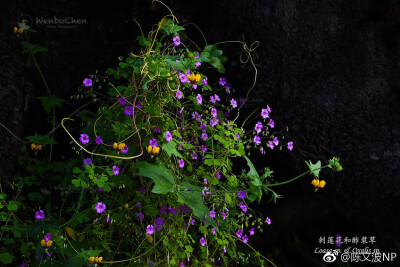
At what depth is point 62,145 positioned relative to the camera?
→ 124 inches

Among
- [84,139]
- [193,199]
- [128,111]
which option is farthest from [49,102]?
[193,199]

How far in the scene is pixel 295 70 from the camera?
297 centimetres

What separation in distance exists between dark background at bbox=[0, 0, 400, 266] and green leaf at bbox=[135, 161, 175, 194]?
1.02m

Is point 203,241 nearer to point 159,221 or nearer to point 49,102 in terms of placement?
point 159,221

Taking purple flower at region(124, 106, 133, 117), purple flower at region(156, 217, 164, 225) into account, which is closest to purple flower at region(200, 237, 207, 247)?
purple flower at region(156, 217, 164, 225)

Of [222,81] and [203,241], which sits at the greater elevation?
[222,81]

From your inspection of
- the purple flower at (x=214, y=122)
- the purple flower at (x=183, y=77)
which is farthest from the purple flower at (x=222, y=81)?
the purple flower at (x=183, y=77)

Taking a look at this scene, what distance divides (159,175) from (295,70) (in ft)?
4.28

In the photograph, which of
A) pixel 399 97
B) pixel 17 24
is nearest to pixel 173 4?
pixel 17 24

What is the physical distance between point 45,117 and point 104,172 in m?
1.02

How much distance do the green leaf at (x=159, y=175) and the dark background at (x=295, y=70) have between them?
102 cm

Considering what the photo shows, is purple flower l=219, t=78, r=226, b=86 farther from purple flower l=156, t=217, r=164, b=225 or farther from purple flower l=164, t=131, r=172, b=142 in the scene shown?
purple flower l=156, t=217, r=164, b=225

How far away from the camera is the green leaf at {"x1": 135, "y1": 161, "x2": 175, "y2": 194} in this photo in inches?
81.9

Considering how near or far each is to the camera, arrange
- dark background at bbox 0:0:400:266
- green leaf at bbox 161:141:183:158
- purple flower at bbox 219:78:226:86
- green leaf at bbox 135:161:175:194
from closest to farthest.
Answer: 1. green leaf at bbox 135:161:175:194
2. green leaf at bbox 161:141:183:158
3. purple flower at bbox 219:78:226:86
4. dark background at bbox 0:0:400:266
